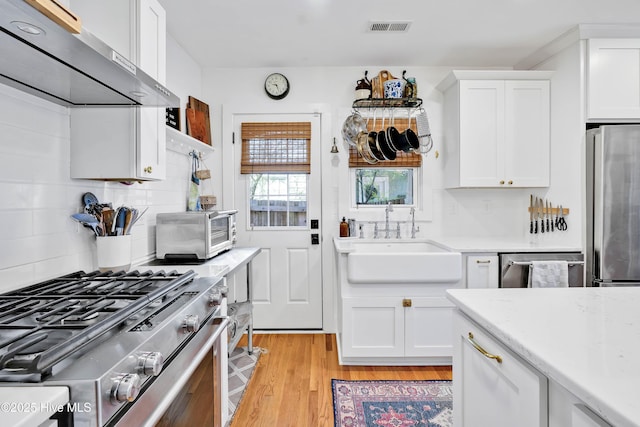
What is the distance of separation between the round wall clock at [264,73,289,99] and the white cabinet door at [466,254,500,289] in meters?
2.10

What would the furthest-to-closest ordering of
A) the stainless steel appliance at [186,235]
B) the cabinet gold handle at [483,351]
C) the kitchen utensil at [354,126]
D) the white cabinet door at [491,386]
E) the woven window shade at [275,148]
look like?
the woven window shade at [275,148] < the kitchen utensil at [354,126] < the stainless steel appliance at [186,235] < the cabinet gold handle at [483,351] < the white cabinet door at [491,386]

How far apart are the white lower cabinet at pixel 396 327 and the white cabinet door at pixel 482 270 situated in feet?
0.87

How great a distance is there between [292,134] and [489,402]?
8.76 feet

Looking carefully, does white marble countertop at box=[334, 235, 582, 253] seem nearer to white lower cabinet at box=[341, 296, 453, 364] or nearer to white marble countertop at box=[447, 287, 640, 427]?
white lower cabinet at box=[341, 296, 453, 364]

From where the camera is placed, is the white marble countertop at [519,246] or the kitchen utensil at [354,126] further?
the kitchen utensil at [354,126]

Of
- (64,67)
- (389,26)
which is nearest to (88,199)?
(64,67)

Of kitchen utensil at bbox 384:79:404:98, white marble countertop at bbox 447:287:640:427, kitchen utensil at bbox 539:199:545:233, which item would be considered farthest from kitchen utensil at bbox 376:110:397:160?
white marble countertop at bbox 447:287:640:427

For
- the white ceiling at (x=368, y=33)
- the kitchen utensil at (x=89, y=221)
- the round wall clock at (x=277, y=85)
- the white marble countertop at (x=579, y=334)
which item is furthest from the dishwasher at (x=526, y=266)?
the kitchen utensil at (x=89, y=221)

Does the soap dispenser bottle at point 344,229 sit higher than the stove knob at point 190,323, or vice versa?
the soap dispenser bottle at point 344,229

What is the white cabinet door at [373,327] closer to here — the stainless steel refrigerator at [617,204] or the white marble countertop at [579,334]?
the white marble countertop at [579,334]

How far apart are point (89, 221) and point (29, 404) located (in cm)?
122

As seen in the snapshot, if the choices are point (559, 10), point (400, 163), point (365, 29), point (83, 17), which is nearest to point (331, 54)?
point (365, 29)

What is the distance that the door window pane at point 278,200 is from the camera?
332 cm

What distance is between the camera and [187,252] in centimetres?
222
